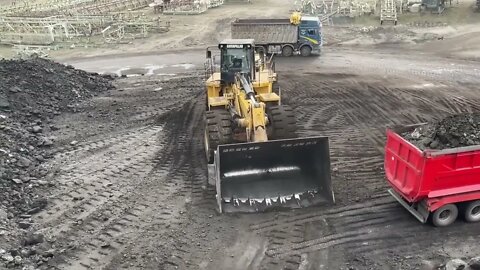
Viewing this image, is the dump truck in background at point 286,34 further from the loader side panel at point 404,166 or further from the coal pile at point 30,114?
the loader side panel at point 404,166

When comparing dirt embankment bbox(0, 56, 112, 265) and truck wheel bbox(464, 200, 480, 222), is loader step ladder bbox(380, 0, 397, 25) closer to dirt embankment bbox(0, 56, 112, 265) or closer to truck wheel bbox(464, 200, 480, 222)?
dirt embankment bbox(0, 56, 112, 265)

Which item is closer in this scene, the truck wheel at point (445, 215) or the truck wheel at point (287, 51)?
the truck wheel at point (445, 215)

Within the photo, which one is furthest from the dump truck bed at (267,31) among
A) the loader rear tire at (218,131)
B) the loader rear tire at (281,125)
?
the loader rear tire at (218,131)

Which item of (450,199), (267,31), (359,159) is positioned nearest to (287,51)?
(267,31)

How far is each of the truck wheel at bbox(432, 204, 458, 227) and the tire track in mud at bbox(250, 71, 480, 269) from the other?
0.26 metres

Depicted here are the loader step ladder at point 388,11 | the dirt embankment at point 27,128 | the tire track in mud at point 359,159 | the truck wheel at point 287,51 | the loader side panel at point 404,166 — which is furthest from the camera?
the loader step ladder at point 388,11

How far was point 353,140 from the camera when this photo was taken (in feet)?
45.7

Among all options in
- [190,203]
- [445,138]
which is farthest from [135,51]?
[445,138]

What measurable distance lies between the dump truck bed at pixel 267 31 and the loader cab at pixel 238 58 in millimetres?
11835

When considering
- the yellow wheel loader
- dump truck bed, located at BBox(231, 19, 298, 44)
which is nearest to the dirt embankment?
the yellow wheel loader

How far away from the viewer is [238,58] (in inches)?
521

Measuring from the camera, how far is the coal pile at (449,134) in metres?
9.11

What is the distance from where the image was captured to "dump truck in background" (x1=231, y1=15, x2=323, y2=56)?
81.4 ft

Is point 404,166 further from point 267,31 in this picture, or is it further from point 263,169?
point 267,31
